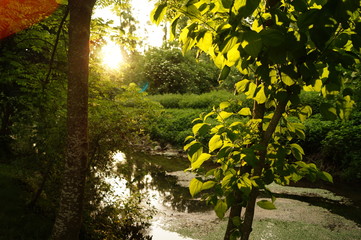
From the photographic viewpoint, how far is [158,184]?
8500 millimetres

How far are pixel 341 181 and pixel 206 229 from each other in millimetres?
5492

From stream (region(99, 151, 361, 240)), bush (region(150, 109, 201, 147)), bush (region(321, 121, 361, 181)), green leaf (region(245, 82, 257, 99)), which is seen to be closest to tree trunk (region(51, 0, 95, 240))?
stream (region(99, 151, 361, 240))

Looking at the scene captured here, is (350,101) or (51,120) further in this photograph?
(51,120)

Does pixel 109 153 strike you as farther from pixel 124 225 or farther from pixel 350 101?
pixel 350 101

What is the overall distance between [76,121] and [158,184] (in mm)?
6035

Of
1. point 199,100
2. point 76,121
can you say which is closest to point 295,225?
point 76,121

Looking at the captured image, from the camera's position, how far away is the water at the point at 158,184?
15.5 ft

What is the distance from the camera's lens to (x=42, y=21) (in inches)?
194

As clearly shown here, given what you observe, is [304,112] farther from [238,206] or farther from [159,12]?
[159,12]

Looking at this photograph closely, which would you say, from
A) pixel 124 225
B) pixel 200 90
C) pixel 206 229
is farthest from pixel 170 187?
pixel 200 90

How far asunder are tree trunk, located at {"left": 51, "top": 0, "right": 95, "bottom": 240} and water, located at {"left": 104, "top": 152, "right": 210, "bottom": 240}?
4.89 ft

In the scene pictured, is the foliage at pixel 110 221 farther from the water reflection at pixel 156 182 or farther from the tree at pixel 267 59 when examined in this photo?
the tree at pixel 267 59

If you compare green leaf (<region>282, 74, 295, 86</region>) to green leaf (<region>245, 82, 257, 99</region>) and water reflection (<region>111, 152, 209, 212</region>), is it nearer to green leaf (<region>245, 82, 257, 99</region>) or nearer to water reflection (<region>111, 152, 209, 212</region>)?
green leaf (<region>245, 82, 257, 99</region>)

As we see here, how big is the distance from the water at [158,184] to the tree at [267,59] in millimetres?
3309
